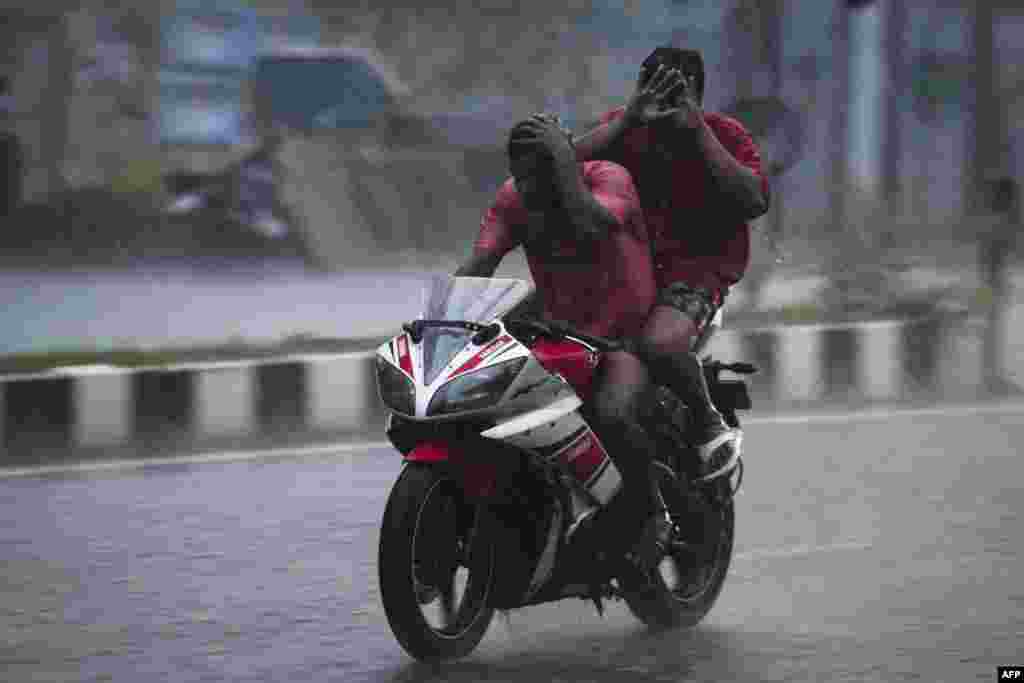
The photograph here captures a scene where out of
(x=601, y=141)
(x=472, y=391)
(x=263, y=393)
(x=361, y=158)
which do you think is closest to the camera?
(x=472, y=391)

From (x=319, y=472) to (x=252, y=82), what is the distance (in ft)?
41.2

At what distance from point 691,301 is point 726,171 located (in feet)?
1.31

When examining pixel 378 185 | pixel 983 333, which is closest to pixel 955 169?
pixel 378 185

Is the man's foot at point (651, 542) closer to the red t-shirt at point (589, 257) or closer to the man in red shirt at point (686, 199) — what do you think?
the man in red shirt at point (686, 199)

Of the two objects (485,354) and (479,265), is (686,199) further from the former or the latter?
(485,354)

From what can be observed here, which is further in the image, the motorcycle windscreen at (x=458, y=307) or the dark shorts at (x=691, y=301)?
the dark shorts at (x=691, y=301)

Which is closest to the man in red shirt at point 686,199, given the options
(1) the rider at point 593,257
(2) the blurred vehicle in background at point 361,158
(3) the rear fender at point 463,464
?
(1) the rider at point 593,257

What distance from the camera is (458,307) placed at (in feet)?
20.2

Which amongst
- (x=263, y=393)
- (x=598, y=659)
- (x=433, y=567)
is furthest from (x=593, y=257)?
(x=263, y=393)

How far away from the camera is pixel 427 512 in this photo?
6.12 metres

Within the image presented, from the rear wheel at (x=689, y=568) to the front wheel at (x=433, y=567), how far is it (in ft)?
2.06

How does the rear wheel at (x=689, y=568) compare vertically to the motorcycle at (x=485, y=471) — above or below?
below

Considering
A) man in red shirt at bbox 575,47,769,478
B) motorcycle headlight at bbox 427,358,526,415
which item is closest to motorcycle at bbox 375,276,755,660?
motorcycle headlight at bbox 427,358,526,415

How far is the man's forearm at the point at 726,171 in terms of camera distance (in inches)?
257
